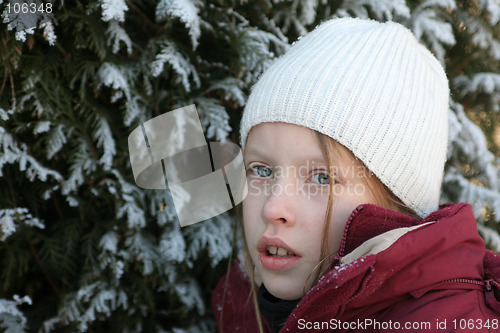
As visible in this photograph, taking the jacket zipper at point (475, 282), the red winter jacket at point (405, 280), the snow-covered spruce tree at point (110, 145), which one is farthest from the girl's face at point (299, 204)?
the snow-covered spruce tree at point (110, 145)

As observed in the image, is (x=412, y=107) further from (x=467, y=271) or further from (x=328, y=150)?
(x=467, y=271)

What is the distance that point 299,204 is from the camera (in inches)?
56.2

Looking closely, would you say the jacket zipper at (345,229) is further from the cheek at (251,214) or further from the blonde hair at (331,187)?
the cheek at (251,214)

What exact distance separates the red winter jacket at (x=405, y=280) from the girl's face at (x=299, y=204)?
0.11m

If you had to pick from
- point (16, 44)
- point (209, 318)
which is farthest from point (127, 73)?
point (209, 318)

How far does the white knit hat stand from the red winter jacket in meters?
0.21

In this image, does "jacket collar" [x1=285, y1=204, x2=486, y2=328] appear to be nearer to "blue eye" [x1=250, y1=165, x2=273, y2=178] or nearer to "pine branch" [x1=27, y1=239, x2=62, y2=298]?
"blue eye" [x1=250, y1=165, x2=273, y2=178]

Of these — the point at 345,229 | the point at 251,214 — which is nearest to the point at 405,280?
the point at 345,229

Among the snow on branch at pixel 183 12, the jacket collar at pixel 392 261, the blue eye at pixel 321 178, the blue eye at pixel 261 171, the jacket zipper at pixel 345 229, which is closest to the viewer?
the jacket collar at pixel 392 261

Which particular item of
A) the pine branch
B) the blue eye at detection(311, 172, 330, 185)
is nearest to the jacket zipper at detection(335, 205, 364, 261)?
the blue eye at detection(311, 172, 330, 185)

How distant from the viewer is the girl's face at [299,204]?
1.42 meters

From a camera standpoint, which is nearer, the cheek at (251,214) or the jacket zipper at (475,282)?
the jacket zipper at (475,282)

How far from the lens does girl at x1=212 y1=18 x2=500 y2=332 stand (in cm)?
123

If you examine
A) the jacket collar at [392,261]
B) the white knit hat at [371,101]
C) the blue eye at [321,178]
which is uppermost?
the white knit hat at [371,101]
